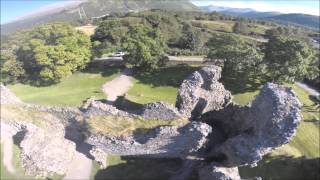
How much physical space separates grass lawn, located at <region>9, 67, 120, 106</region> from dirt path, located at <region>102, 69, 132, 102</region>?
0.74 m

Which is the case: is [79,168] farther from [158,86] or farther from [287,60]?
[287,60]

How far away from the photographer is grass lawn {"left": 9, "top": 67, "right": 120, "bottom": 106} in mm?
33719

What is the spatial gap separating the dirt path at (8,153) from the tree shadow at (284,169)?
1594cm

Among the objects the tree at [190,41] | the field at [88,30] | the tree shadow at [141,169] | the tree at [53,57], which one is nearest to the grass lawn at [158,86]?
the tree at [53,57]

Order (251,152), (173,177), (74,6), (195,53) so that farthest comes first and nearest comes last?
1. (74,6)
2. (195,53)
3. (173,177)
4. (251,152)

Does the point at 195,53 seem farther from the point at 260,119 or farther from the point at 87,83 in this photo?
the point at 260,119

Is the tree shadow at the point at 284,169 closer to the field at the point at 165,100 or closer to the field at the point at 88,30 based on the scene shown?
the field at the point at 165,100

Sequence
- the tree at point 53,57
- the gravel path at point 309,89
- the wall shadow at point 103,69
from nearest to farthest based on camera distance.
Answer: the tree at point 53,57, the wall shadow at point 103,69, the gravel path at point 309,89

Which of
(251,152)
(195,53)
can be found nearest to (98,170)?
(251,152)

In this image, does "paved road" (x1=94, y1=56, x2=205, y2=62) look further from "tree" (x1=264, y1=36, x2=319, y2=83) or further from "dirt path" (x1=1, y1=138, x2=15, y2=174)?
"dirt path" (x1=1, y1=138, x2=15, y2=174)

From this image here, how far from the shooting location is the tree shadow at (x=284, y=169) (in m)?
24.9

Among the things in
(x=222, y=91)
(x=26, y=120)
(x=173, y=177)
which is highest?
(x=222, y=91)

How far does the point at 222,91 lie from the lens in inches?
1035

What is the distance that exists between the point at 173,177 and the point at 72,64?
23.3m
